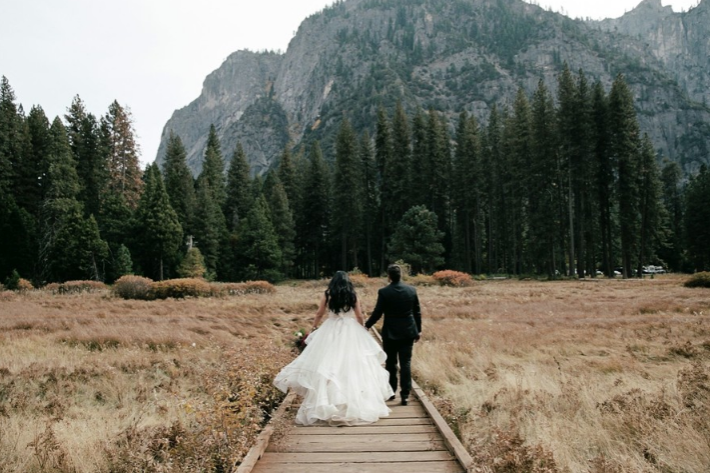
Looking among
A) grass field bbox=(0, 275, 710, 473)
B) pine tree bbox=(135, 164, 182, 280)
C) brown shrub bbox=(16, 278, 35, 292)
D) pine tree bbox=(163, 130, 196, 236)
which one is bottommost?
grass field bbox=(0, 275, 710, 473)

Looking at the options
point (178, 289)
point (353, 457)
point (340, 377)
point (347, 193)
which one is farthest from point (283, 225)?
point (353, 457)

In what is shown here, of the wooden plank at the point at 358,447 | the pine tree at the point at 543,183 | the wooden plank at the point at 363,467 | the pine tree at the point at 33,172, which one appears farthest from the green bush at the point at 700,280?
the pine tree at the point at 33,172

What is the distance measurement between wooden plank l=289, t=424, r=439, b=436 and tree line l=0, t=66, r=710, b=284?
37.8 meters

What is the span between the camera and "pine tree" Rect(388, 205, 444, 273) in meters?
46.2

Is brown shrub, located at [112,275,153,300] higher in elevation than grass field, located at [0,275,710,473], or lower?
higher

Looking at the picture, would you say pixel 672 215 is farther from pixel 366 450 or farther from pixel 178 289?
pixel 366 450

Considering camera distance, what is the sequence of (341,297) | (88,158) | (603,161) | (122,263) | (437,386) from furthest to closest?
1. (88,158)
2. (122,263)
3. (603,161)
4. (437,386)
5. (341,297)

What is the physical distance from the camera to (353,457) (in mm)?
4836

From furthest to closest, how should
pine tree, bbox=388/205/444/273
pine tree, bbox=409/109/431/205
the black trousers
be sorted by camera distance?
pine tree, bbox=409/109/431/205 → pine tree, bbox=388/205/444/273 → the black trousers

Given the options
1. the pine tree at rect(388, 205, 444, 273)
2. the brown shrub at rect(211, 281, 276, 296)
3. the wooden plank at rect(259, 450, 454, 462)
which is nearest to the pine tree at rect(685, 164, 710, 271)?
the pine tree at rect(388, 205, 444, 273)

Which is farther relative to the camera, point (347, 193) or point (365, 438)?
point (347, 193)

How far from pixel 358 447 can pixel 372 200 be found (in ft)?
181

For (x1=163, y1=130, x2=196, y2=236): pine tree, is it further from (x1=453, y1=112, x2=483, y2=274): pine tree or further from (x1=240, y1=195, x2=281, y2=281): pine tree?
(x1=453, y1=112, x2=483, y2=274): pine tree

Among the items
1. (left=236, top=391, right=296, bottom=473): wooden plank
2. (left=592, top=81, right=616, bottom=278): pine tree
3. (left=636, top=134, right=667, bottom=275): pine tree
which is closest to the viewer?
(left=236, top=391, right=296, bottom=473): wooden plank
